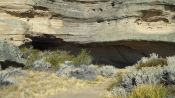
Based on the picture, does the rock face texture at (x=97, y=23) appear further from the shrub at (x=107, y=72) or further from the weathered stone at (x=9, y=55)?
the shrub at (x=107, y=72)

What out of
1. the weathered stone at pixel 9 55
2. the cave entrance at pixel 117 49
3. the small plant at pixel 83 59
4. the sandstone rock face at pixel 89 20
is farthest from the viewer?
the cave entrance at pixel 117 49

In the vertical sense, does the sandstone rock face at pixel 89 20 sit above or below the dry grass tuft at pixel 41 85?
above

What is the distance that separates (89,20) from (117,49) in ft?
5.31

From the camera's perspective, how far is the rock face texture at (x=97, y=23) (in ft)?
56.0

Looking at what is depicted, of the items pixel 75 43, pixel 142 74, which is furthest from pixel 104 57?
pixel 142 74

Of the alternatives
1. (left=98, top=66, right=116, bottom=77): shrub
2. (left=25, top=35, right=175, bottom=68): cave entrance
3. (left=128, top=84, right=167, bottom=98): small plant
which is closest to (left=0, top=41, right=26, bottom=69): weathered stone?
(left=25, top=35, right=175, bottom=68): cave entrance

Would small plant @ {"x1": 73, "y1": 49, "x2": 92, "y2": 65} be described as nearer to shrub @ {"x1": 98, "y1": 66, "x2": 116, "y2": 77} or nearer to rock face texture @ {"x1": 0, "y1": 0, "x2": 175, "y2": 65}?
rock face texture @ {"x1": 0, "y1": 0, "x2": 175, "y2": 65}

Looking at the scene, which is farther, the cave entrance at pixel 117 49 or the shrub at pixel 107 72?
the cave entrance at pixel 117 49

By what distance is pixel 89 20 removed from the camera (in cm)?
1780

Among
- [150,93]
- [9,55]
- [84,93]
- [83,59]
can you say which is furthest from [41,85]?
[83,59]

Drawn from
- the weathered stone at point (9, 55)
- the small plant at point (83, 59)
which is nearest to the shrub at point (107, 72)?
the small plant at point (83, 59)

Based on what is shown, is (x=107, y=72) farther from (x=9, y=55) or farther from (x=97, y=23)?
(x=9, y=55)

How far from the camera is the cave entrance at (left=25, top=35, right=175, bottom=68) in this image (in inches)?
683

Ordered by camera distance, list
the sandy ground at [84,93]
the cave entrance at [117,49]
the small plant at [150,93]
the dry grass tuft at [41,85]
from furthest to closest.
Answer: the cave entrance at [117,49]
the dry grass tuft at [41,85]
the sandy ground at [84,93]
the small plant at [150,93]
